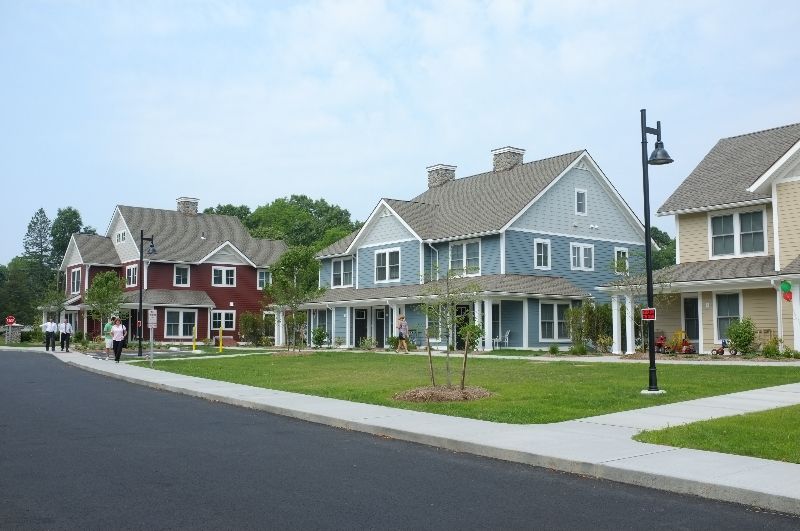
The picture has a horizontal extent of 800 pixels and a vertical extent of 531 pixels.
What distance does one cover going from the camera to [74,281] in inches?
2415

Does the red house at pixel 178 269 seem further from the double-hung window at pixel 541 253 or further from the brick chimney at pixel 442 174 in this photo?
the double-hung window at pixel 541 253

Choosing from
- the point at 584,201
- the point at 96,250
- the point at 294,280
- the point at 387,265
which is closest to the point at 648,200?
the point at 294,280

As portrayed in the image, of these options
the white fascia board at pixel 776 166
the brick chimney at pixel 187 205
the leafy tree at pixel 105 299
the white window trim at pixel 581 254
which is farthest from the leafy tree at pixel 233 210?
the white fascia board at pixel 776 166

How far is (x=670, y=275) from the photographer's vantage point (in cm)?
2781

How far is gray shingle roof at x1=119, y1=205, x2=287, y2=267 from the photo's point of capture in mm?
56594

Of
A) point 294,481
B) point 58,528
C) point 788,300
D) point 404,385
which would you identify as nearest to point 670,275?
point 788,300

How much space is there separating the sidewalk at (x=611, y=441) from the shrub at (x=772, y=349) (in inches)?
325

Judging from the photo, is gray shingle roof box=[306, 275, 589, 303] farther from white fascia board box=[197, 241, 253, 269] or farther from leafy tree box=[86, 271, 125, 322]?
white fascia board box=[197, 241, 253, 269]

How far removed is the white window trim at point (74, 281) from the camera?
60.1 m

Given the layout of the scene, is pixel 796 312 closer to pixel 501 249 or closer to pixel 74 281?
pixel 501 249

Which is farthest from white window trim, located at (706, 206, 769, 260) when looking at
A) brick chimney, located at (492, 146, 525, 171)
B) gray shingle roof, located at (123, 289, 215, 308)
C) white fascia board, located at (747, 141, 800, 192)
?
gray shingle roof, located at (123, 289, 215, 308)

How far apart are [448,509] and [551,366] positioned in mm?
16418

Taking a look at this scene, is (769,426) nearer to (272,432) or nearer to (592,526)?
(592,526)

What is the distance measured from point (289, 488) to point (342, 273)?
36387 millimetres
